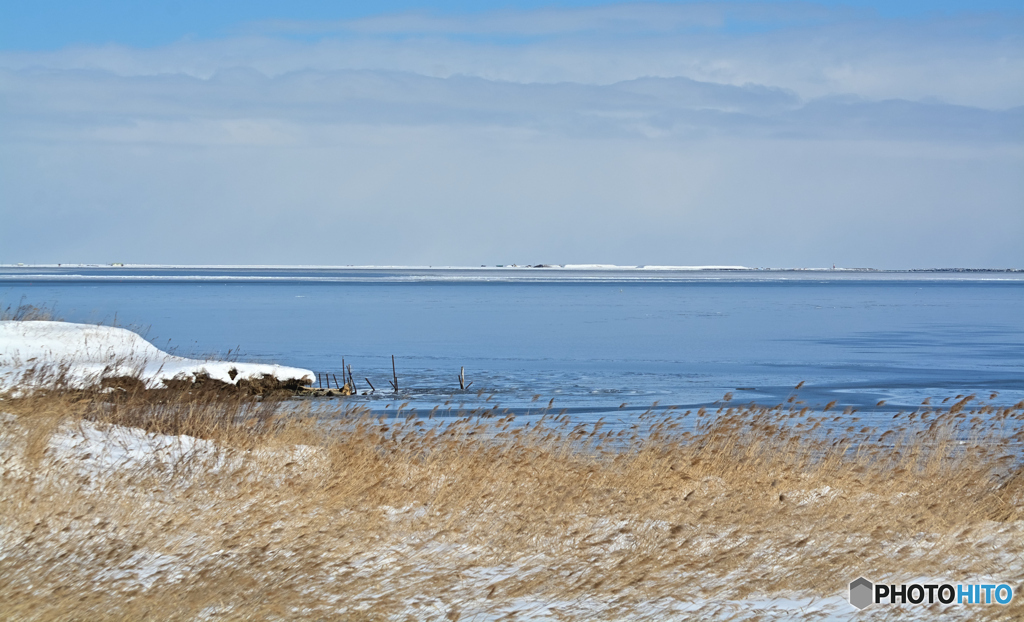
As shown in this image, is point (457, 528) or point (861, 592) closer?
point (861, 592)

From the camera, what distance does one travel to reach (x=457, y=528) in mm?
9828

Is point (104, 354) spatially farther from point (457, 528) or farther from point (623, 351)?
point (623, 351)

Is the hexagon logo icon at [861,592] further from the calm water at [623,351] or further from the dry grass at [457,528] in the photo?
the calm water at [623,351]

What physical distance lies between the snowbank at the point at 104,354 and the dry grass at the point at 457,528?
6757mm

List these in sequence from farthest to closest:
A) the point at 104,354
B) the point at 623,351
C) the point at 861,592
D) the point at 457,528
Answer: the point at 623,351
the point at 104,354
the point at 457,528
the point at 861,592

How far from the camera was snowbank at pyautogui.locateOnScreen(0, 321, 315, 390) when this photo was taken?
20.1 m

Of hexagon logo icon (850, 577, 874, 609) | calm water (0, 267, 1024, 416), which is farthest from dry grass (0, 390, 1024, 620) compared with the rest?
calm water (0, 267, 1024, 416)

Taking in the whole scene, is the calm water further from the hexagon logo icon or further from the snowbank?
the hexagon logo icon

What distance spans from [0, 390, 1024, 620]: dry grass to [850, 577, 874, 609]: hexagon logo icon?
0.12 m

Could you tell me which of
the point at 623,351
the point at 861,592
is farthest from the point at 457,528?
the point at 623,351

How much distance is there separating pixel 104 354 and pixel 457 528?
1565 centimetres

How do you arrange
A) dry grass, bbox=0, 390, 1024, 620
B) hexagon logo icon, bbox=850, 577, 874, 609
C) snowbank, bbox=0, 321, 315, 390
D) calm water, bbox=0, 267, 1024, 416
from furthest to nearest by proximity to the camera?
calm water, bbox=0, 267, 1024, 416 < snowbank, bbox=0, 321, 315, 390 < hexagon logo icon, bbox=850, 577, 874, 609 < dry grass, bbox=0, 390, 1024, 620

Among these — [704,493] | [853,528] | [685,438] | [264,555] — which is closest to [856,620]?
[853,528]

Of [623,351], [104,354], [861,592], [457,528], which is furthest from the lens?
[623,351]
